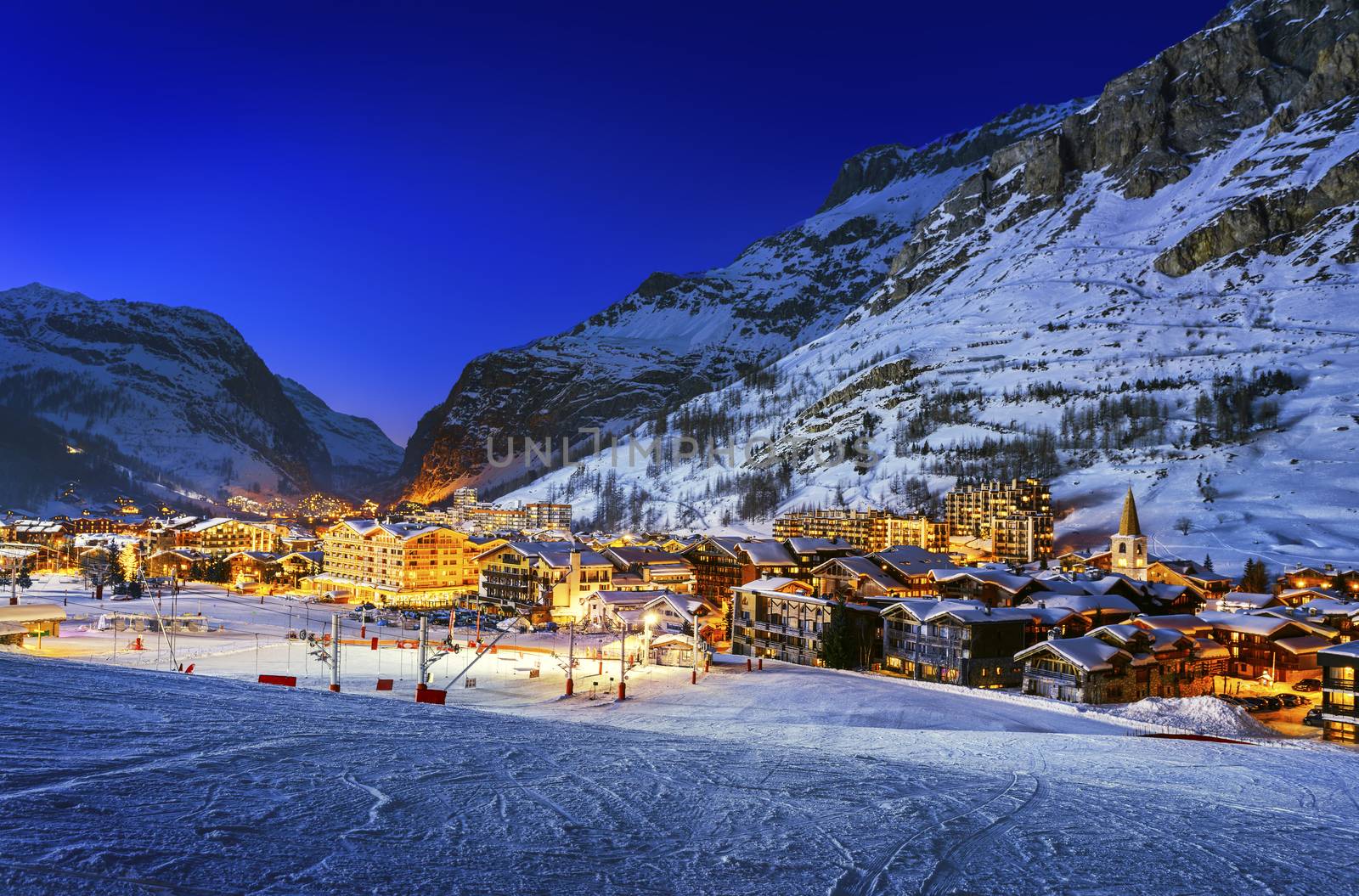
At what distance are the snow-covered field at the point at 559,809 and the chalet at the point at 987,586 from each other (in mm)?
44154

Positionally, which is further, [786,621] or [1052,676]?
[786,621]

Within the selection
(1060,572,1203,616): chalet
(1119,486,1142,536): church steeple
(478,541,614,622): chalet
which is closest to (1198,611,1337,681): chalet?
(1060,572,1203,616): chalet

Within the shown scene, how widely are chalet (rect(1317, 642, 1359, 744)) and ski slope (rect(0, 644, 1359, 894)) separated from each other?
2525 cm

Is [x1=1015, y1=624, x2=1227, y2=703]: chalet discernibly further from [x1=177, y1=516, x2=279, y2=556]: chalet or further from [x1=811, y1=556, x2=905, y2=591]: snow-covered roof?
[x1=177, y1=516, x2=279, y2=556]: chalet

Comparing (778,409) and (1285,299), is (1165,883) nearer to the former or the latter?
(1285,299)

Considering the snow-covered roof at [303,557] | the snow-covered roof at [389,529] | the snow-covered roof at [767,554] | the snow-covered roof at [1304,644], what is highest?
the snow-covered roof at [389,529]

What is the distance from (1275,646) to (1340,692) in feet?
44.0

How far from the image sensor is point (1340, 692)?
38938 mm

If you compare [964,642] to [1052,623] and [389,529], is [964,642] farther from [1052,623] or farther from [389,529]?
[389,529]

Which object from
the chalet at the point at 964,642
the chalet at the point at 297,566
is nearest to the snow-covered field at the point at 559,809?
the chalet at the point at 964,642

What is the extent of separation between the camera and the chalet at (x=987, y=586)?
62.2 meters

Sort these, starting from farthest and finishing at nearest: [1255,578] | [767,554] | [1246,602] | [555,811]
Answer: [767,554] → [1255,578] → [1246,602] → [555,811]

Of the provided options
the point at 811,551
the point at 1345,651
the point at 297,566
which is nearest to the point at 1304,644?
the point at 1345,651

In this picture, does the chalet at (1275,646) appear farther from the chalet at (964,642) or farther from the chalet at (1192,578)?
the chalet at (1192,578)
